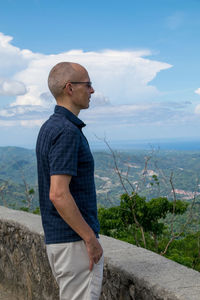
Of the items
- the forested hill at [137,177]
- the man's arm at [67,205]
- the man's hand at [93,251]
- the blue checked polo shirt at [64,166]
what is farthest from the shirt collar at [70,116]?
the forested hill at [137,177]

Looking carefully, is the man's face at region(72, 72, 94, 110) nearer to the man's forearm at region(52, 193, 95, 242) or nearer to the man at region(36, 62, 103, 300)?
the man at region(36, 62, 103, 300)

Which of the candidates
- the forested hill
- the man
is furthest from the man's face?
the forested hill

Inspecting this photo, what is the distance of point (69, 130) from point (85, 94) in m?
0.24

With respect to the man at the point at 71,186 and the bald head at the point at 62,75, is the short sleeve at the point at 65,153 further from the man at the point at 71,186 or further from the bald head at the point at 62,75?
the bald head at the point at 62,75

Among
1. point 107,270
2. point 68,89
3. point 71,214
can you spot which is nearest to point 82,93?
point 68,89

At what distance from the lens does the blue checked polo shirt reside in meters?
1.75

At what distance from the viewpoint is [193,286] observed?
219 centimetres

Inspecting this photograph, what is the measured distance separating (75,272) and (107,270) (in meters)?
0.80

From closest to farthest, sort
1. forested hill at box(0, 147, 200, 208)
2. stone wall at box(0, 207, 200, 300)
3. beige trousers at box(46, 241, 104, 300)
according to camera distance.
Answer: beige trousers at box(46, 241, 104, 300) → stone wall at box(0, 207, 200, 300) → forested hill at box(0, 147, 200, 208)

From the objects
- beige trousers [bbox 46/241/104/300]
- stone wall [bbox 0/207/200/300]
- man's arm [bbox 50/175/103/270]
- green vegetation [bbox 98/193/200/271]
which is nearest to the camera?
man's arm [bbox 50/175/103/270]

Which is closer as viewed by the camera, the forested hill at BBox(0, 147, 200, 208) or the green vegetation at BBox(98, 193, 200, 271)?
the forested hill at BBox(0, 147, 200, 208)

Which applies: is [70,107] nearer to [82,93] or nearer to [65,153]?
[82,93]

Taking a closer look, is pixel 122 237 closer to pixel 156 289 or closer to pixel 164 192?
pixel 164 192

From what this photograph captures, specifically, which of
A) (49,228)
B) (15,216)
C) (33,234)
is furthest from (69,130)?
(15,216)
